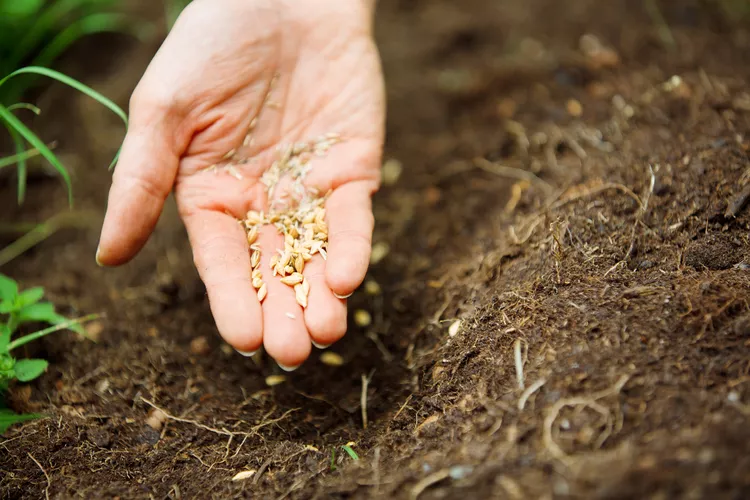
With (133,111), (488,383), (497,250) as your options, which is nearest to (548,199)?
(497,250)

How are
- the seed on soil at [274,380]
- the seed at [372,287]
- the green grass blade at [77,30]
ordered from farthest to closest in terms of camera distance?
the green grass blade at [77,30], the seed at [372,287], the seed on soil at [274,380]

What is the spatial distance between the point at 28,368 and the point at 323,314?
0.83 m

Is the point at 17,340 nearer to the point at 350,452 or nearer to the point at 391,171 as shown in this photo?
the point at 350,452

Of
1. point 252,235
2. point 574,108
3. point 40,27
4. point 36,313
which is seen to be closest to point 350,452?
point 252,235

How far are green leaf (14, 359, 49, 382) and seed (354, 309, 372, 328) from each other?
0.92 meters

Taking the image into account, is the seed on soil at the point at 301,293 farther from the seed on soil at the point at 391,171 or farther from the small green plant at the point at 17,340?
the seed on soil at the point at 391,171

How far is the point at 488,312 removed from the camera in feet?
5.45

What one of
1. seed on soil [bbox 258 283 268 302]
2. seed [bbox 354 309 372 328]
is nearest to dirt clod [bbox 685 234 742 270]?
seed [bbox 354 309 372 328]

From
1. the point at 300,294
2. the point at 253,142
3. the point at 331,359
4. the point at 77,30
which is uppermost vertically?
the point at 77,30

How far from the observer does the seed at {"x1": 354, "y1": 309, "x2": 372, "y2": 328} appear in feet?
6.65

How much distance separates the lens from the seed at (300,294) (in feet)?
5.18

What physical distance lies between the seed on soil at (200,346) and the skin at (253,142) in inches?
15.7

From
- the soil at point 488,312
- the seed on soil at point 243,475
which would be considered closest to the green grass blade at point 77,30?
the soil at point 488,312

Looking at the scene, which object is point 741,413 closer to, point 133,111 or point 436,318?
point 436,318
